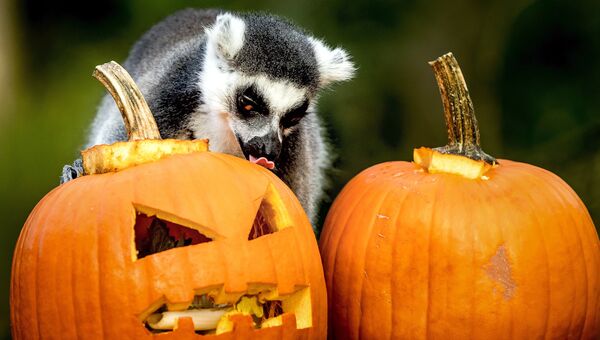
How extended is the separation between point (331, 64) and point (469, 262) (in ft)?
5.21

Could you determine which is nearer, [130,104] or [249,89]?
[130,104]

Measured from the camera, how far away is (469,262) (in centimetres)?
217

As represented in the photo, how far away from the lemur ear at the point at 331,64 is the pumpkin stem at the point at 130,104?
4.05 feet

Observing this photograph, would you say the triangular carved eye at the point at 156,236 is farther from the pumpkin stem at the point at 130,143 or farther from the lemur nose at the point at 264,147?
the lemur nose at the point at 264,147

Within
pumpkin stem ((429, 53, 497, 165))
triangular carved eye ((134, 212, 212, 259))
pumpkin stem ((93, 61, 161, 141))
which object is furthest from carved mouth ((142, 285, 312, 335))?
pumpkin stem ((429, 53, 497, 165))

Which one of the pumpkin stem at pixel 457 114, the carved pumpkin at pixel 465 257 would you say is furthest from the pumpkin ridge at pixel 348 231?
the pumpkin stem at pixel 457 114

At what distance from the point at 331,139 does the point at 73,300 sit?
3.01 m

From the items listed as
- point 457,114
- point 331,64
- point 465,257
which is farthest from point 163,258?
point 331,64

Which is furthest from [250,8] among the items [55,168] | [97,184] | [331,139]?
[97,184]

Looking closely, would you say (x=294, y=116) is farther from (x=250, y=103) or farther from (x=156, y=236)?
(x=156, y=236)

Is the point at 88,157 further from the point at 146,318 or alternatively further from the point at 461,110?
the point at 461,110

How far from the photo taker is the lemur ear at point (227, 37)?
3205mm

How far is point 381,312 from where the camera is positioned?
226 centimetres

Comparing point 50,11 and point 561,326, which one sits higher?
point 50,11
